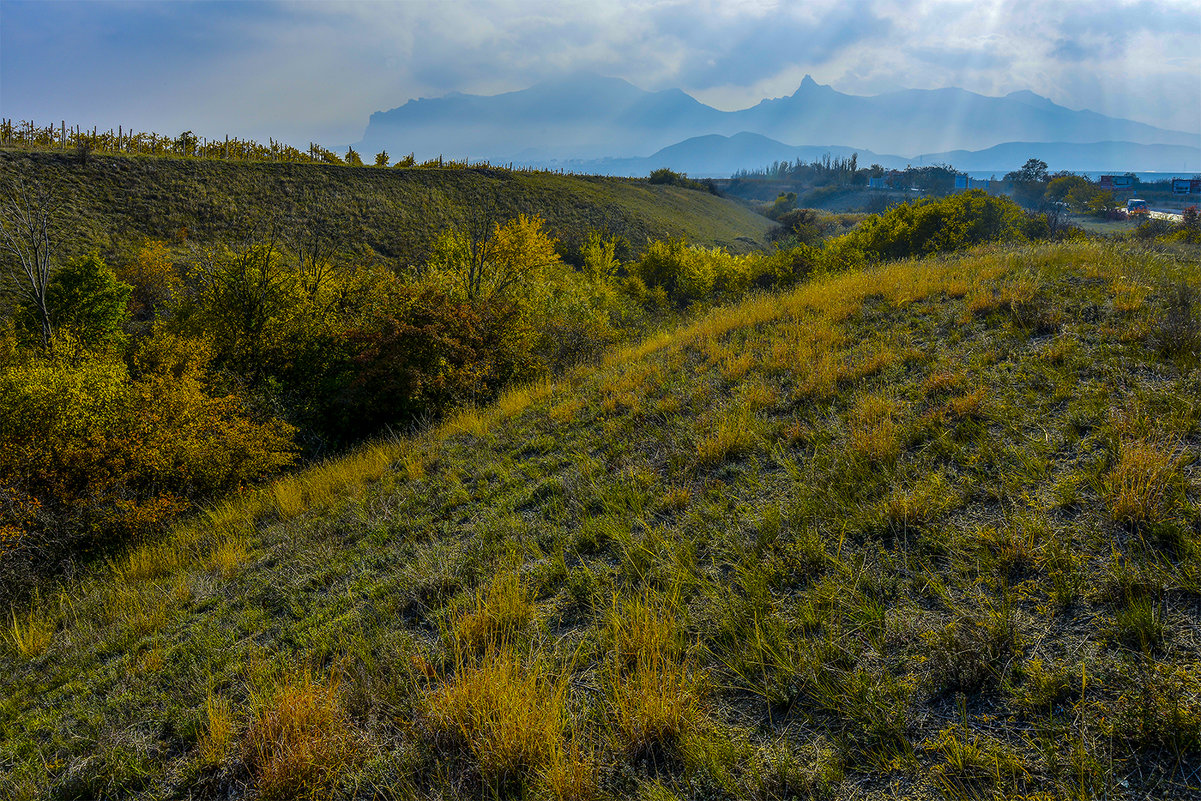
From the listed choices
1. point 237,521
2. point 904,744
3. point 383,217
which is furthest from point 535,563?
point 383,217

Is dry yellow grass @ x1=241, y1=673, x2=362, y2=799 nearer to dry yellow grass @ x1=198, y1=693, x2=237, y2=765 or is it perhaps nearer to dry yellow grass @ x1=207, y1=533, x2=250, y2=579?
dry yellow grass @ x1=198, y1=693, x2=237, y2=765

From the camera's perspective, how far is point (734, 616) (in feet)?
10.4

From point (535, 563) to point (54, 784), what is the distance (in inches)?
127

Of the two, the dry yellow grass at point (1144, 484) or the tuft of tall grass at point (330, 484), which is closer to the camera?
the dry yellow grass at point (1144, 484)

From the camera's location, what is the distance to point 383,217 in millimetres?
47344

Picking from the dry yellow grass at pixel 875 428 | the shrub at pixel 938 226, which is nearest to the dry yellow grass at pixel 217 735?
the dry yellow grass at pixel 875 428

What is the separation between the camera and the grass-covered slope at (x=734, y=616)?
2311 mm

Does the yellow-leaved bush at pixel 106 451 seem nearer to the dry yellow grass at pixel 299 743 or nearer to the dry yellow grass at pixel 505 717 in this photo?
the dry yellow grass at pixel 299 743

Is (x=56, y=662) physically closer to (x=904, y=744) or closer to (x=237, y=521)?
(x=237, y=521)

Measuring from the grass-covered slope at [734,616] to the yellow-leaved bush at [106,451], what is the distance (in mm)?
2368

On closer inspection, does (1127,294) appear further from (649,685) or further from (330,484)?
(330,484)

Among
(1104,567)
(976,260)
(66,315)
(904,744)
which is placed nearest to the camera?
(904,744)

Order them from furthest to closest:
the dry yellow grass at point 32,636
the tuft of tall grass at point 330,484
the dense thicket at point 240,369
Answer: the dense thicket at point 240,369
the tuft of tall grass at point 330,484
the dry yellow grass at point 32,636

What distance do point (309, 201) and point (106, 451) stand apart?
4467 cm
